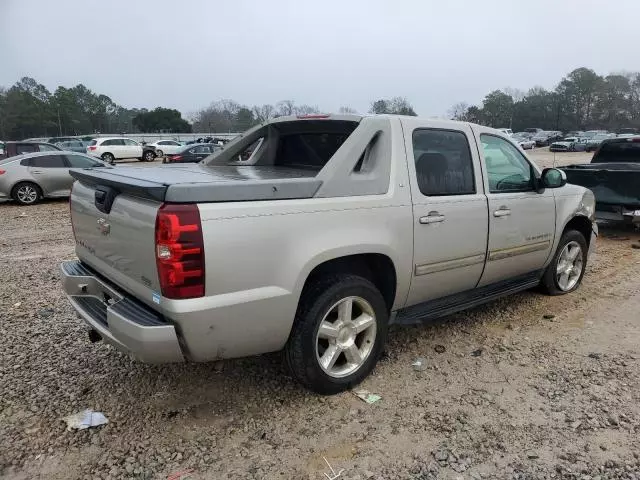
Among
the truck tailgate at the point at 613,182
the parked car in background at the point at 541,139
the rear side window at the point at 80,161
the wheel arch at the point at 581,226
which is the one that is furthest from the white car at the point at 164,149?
the parked car in background at the point at 541,139

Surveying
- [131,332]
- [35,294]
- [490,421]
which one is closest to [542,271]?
[490,421]

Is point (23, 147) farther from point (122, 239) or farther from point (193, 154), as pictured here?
point (122, 239)

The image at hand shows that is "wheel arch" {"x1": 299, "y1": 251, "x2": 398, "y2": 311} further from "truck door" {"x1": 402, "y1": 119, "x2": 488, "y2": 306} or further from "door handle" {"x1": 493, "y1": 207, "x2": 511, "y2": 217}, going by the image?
"door handle" {"x1": 493, "y1": 207, "x2": 511, "y2": 217}

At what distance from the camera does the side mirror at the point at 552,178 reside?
4.61 m

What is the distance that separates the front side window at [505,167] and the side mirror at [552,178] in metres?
0.11

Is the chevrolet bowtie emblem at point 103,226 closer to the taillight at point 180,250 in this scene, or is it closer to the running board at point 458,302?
the taillight at point 180,250

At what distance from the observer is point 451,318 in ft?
15.6

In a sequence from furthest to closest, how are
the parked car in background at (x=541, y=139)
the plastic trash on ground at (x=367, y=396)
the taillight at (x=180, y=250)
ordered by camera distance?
the parked car in background at (x=541, y=139) → the plastic trash on ground at (x=367, y=396) → the taillight at (x=180, y=250)

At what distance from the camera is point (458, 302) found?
4.09 meters

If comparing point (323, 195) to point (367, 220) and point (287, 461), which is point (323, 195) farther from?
point (287, 461)

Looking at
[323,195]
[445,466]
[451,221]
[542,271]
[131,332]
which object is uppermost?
[323,195]

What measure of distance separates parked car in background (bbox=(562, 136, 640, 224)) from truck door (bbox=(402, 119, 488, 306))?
212 inches

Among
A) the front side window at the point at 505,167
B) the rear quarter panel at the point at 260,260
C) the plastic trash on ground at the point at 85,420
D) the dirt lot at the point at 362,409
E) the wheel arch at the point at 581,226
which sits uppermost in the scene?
the front side window at the point at 505,167

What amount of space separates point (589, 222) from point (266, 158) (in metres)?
3.54
